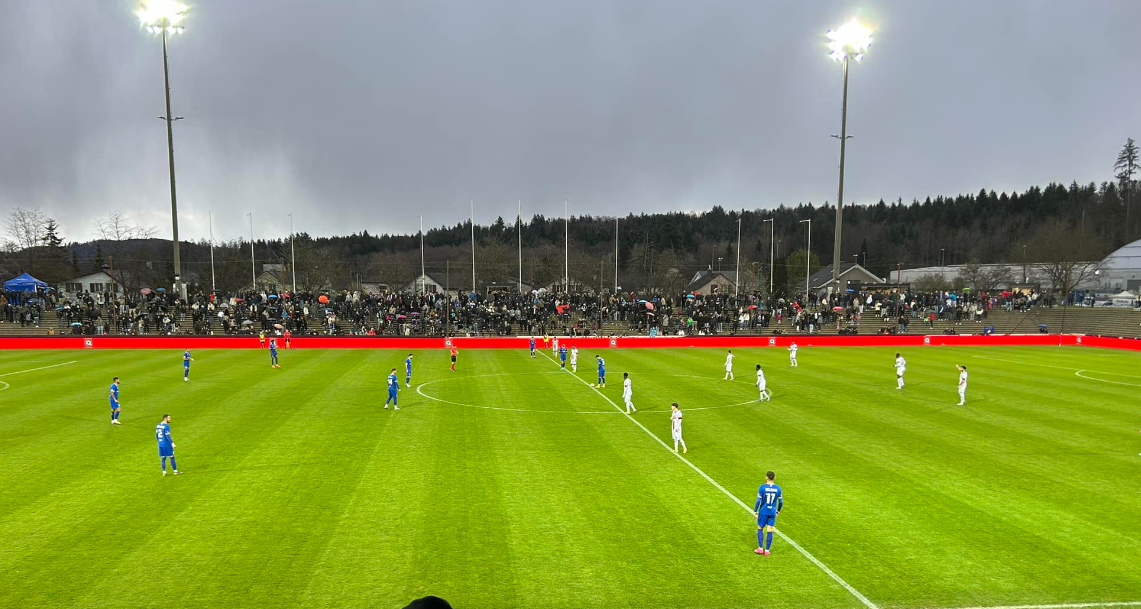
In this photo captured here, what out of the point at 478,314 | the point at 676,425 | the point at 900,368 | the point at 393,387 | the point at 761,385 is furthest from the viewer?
the point at 478,314

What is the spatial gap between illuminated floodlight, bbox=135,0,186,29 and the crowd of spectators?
23.5 meters

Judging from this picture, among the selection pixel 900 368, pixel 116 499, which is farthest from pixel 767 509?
pixel 900 368

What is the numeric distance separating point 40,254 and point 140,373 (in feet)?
214

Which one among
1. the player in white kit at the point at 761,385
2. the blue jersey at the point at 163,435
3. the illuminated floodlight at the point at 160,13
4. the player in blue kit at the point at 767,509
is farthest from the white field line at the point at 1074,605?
the illuminated floodlight at the point at 160,13

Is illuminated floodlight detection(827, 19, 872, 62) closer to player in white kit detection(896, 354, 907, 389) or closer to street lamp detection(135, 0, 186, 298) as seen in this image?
player in white kit detection(896, 354, 907, 389)

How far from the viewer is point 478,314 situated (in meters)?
61.3

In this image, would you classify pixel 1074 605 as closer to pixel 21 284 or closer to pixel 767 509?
pixel 767 509

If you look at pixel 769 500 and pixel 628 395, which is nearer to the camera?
pixel 769 500

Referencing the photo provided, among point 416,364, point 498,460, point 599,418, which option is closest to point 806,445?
point 599,418

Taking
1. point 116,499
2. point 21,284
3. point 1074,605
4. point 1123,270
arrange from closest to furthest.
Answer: point 1074,605 → point 116,499 → point 21,284 → point 1123,270

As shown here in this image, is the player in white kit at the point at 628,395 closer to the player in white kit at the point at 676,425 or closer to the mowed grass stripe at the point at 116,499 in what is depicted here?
the player in white kit at the point at 676,425

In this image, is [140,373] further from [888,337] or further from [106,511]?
[888,337]

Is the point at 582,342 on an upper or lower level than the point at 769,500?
lower

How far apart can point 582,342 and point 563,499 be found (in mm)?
39777
